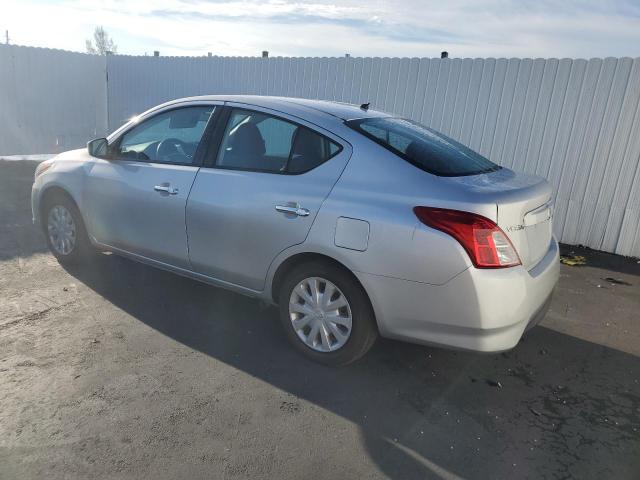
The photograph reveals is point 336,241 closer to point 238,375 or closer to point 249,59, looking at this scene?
point 238,375

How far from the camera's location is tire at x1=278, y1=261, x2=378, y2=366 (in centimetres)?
313

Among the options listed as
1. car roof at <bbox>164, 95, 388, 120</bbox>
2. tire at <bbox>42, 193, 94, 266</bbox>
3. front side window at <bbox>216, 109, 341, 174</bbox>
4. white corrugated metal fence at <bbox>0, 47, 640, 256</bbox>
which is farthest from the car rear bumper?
white corrugated metal fence at <bbox>0, 47, 640, 256</bbox>

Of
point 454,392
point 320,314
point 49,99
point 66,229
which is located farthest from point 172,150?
point 49,99

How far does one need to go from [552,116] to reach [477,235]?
467cm

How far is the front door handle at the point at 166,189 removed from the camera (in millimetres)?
3792

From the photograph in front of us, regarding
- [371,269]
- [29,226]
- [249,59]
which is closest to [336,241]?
[371,269]

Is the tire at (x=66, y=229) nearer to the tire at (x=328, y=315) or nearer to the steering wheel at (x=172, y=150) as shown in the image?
the steering wheel at (x=172, y=150)

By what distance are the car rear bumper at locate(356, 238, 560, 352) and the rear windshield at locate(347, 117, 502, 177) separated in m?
0.70

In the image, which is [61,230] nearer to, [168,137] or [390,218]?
[168,137]

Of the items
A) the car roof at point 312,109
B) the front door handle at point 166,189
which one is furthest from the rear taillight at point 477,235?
the front door handle at point 166,189

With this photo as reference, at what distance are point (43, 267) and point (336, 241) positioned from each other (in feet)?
10.6

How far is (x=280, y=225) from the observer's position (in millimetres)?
3299

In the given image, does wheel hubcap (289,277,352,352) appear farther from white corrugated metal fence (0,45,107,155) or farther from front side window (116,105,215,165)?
white corrugated metal fence (0,45,107,155)

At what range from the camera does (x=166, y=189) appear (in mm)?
3838
